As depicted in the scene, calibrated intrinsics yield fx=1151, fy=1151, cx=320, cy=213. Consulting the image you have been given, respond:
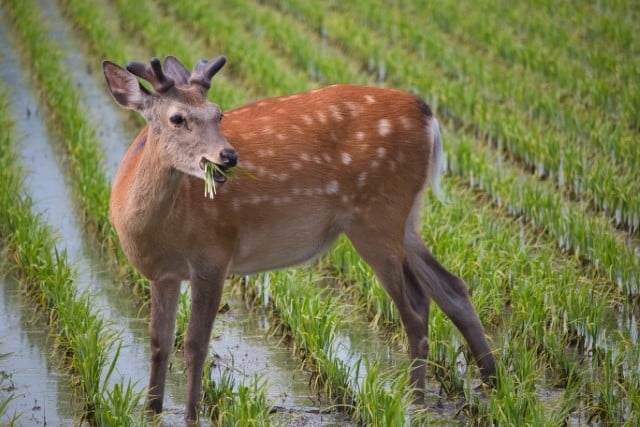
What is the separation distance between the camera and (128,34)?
13461 millimetres

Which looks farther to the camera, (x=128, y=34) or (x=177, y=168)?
(x=128, y=34)

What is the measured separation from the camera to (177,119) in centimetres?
452

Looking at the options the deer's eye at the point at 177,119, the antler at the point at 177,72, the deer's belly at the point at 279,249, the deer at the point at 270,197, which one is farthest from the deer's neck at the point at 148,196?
the deer's belly at the point at 279,249

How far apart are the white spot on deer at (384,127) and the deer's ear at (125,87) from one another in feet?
3.90

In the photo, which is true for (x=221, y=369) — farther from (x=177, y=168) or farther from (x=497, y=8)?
(x=497, y=8)

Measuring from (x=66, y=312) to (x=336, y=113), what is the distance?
1.60m

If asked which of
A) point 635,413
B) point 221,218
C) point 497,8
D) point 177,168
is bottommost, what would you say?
point 497,8

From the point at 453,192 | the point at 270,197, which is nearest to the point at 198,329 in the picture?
the point at 270,197

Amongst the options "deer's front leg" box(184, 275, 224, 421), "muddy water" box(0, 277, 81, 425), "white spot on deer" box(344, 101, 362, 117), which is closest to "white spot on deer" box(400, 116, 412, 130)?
"white spot on deer" box(344, 101, 362, 117)

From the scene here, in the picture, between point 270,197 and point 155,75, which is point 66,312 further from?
point 155,75

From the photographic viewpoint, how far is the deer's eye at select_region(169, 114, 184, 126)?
14.8 feet

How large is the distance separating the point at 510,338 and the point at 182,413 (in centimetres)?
168

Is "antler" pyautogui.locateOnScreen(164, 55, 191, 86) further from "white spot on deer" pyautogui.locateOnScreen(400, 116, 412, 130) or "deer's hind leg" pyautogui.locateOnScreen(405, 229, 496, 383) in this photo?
"deer's hind leg" pyautogui.locateOnScreen(405, 229, 496, 383)

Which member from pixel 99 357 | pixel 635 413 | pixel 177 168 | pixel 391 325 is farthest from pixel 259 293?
pixel 635 413
